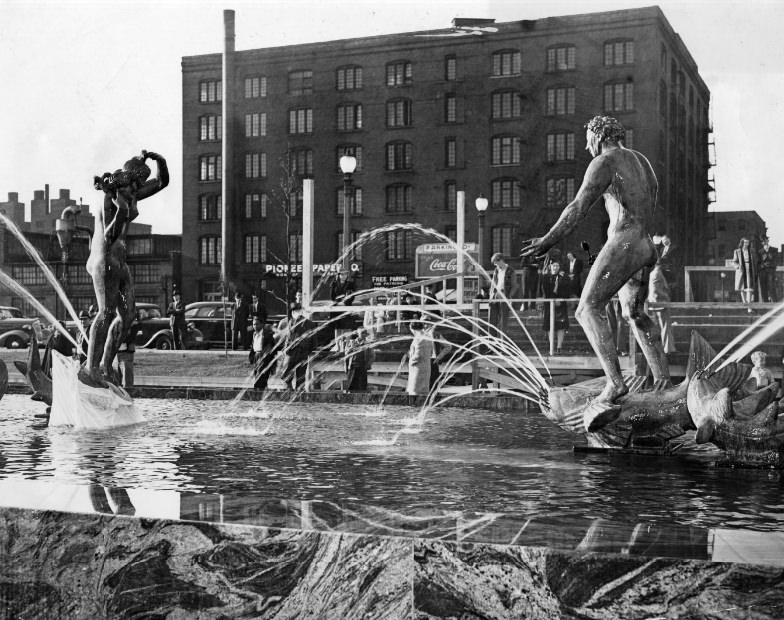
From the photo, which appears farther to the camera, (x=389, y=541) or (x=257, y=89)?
(x=257, y=89)

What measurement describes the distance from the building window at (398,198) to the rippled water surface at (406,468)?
107 ft

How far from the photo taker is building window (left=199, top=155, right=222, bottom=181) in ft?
137

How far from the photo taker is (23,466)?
4824 mm

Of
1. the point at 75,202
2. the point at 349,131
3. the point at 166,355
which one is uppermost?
the point at 349,131

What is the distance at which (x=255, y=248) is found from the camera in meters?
39.9

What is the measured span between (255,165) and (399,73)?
23.9ft

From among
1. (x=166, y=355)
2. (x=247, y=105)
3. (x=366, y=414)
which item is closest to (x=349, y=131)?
(x=247, y=105)

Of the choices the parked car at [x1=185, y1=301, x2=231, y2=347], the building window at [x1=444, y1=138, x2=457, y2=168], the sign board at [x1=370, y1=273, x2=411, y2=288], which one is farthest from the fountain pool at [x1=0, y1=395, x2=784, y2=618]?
the building window at [x1=444, y1=138, x2=457, y2=168]

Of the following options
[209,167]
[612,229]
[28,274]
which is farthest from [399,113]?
[612,229]

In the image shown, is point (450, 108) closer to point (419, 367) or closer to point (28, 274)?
point (28, 274)

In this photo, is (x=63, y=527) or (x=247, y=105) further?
(x=247, y=105)

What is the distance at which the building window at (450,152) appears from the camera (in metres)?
39.2

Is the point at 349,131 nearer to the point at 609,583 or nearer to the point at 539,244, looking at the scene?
the point at 539,244

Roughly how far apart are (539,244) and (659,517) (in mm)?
2201
